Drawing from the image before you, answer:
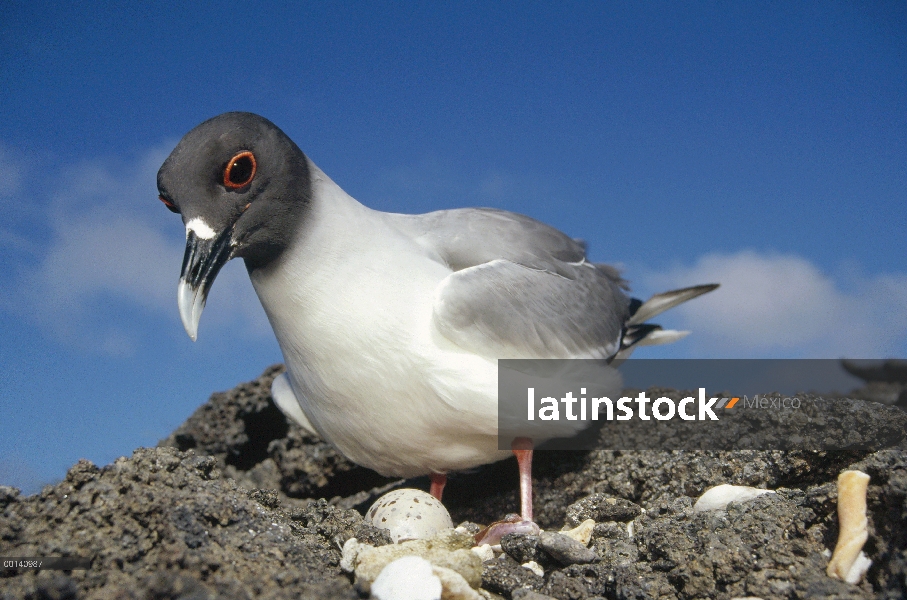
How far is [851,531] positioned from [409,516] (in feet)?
7.85

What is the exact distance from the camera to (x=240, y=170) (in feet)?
13.8

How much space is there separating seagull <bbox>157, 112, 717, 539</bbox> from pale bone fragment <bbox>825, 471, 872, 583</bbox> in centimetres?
186

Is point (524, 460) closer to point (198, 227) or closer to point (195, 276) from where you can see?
point (195, 276)

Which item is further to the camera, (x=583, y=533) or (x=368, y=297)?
(x=368, y=297)

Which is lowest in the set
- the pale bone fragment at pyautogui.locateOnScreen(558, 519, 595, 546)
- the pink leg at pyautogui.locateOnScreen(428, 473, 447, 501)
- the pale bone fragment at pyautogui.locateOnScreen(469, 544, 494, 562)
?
the pale bone fragment at pyautogui.locateOnScreen(469, 544, 494, 562)

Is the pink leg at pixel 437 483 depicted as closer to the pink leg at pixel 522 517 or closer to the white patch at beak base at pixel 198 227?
the pink leg at pixel 522 517

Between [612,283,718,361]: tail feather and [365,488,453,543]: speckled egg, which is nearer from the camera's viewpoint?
[365,488,453,543]: speckled egg

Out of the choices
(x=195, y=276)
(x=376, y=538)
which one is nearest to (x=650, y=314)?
(x=376, y=538)

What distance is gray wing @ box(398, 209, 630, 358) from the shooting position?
4.57 metres

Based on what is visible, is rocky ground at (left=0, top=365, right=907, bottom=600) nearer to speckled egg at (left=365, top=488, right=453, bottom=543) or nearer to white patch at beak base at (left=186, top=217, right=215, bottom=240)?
speckled egg at (left=365, top=488, right=453, bottom=543)

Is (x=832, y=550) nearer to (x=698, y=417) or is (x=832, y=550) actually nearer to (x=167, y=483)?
(x=698, y=417)

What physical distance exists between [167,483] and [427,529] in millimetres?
1595

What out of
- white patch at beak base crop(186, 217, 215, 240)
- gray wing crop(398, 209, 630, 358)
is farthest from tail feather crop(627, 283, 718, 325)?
white patch at beak base crop(186, 217, 215, 240)

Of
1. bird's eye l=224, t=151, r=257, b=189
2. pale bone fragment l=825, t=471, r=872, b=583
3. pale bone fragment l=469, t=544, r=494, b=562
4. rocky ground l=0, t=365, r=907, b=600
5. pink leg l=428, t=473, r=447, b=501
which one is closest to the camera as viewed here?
rocky ground l=0, t=365, r=907, b=600
